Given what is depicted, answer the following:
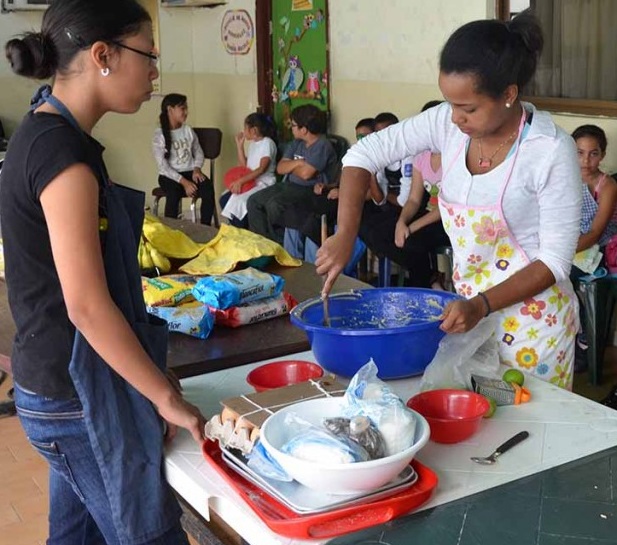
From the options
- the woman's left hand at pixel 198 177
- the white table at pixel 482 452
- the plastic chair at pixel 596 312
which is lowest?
the plastic chair at pixel 596 312

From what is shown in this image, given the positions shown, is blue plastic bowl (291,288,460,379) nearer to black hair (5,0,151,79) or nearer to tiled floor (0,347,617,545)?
black hair (5,0,151,79)

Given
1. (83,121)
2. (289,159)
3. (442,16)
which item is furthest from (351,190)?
(289,159)

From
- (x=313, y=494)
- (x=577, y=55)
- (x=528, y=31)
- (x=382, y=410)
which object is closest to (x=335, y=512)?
(x=313, y=494)

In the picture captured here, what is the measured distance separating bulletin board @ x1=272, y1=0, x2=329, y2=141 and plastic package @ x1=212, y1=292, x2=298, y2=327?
4271mm

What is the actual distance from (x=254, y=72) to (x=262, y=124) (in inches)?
40.1

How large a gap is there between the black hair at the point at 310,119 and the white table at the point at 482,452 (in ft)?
13.8

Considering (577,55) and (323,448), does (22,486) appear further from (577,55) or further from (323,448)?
(577,55)

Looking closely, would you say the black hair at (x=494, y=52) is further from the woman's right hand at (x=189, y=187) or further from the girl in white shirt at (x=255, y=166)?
the woman's right hand at (x=189, y=187)

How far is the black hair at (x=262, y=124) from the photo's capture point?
254 inches

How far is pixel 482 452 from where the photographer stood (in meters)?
1.41

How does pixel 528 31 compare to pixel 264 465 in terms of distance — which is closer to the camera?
pixel 264 465

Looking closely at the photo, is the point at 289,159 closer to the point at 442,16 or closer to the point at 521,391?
the point at 442,16

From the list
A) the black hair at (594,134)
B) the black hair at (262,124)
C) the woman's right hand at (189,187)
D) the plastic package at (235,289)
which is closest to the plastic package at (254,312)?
the plastic package at (235,289)

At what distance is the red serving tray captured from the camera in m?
1.15
